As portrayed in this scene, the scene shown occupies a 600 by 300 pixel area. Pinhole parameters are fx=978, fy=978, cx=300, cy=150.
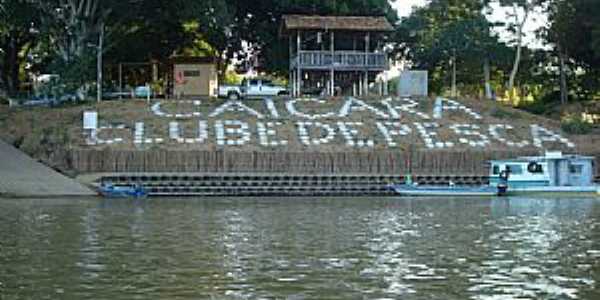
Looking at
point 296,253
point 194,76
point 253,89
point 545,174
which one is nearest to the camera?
point 296,253

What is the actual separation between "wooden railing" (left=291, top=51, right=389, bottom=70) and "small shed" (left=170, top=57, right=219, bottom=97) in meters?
6.35

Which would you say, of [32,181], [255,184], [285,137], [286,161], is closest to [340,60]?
[285,137]

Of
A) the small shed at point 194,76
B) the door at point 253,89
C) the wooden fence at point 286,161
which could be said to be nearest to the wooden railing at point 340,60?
the door at point 253,89

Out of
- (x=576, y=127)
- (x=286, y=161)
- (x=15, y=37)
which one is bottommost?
(x=286, y=161)

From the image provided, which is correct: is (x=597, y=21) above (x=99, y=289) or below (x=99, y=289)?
above

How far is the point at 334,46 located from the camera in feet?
222

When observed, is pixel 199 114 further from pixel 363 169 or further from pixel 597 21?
pixel 597 21

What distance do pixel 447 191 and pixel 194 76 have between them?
2543cm

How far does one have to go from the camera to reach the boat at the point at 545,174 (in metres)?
49.6

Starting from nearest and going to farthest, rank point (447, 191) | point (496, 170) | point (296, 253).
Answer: point (296, 253) < point (447, 191) < point (496, 170)

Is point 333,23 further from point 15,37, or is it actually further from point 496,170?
point 15,37

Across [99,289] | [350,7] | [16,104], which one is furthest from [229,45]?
[99,289]

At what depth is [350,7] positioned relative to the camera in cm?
6994

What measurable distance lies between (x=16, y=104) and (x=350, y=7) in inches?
950
